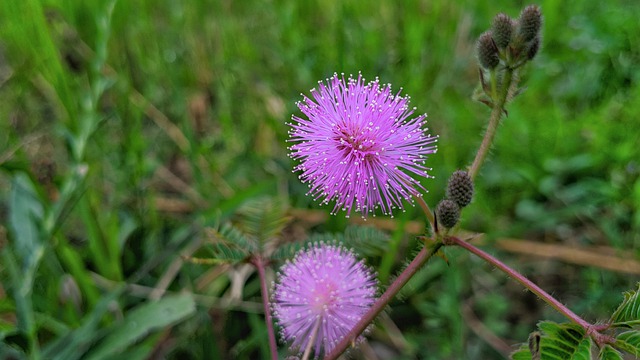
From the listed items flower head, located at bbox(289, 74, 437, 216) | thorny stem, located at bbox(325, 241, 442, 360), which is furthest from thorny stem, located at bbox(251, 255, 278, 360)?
flower head, located at bbox(289, 74, 437, 216)

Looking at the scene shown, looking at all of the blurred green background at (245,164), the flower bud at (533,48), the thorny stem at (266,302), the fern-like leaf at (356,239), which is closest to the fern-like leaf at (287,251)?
the fern-like leaf at (356,239)

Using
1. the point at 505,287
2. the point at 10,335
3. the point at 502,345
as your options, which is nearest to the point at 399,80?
the point at 505,287

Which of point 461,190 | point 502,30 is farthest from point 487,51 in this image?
point 461,190

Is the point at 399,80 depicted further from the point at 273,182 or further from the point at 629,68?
the point at 629,68

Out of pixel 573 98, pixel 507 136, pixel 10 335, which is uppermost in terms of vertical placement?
pixel 573 98

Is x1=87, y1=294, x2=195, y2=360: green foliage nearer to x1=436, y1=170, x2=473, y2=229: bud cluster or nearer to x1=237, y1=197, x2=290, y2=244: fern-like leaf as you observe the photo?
x1=237, y1=197, x2=290, y2=244: fern-like leaf
